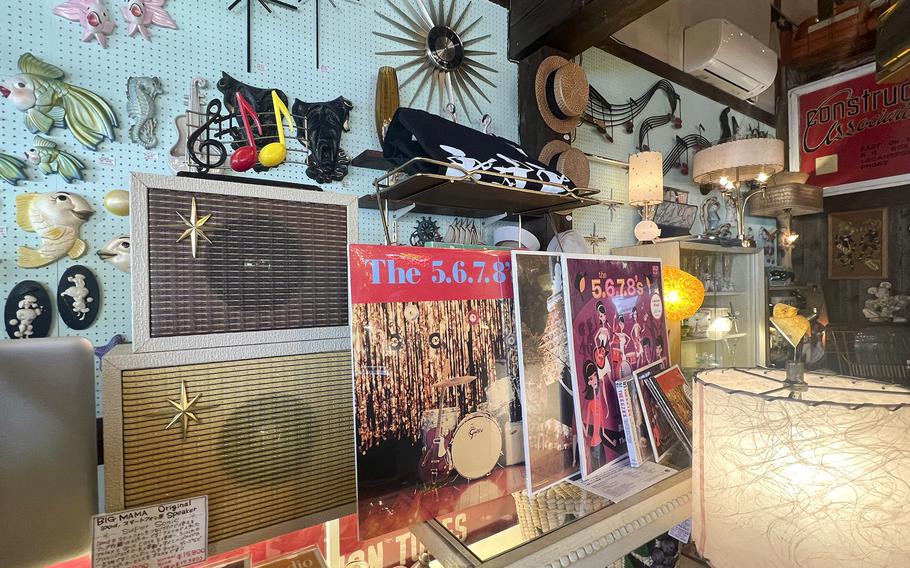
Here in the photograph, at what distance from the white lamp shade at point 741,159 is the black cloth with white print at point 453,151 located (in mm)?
1859

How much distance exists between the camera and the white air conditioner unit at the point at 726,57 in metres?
2.73

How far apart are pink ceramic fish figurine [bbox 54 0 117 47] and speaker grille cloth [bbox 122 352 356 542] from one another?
1.02m

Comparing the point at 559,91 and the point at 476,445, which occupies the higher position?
the point at 559,91

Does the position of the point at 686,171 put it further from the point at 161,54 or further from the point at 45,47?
the point at 45,47

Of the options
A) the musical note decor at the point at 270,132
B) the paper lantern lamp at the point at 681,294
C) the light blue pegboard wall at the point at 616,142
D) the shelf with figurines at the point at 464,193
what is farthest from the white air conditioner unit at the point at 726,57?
the musical note decor at the point at 270,132

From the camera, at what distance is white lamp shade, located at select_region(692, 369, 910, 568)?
0.60 metres

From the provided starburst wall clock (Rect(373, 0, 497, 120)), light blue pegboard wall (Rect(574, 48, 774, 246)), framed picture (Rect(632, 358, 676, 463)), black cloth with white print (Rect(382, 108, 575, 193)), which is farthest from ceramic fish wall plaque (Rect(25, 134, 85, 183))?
light blue pegboard wall (Rect(574, 48, 774, 246))

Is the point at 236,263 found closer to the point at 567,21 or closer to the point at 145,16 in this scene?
the point at 145,16

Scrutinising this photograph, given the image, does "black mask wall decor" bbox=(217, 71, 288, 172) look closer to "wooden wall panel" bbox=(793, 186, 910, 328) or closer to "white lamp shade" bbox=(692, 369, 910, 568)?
"white lamp shade" bbox=(692, 369, 910, 568)

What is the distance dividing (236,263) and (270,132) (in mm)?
738

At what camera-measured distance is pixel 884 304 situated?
9.52 feet

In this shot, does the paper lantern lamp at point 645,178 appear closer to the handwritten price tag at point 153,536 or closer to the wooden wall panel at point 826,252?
the wooden wall panel at point 826,252

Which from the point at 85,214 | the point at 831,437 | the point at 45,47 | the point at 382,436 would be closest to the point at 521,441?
the point at 382,436

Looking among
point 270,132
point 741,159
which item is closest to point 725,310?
point 741,159
